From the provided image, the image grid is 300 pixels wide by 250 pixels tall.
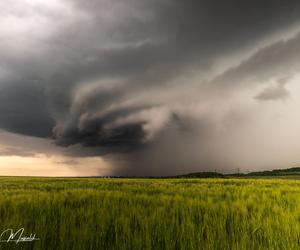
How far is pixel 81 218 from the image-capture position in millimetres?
4645

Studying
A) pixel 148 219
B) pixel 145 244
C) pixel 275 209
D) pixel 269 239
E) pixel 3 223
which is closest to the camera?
pixel 145 244

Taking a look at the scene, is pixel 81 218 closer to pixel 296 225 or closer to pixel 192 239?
pixel 192 239

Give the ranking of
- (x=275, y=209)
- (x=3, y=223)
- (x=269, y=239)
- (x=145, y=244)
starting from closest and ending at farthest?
1. (x=145, y=244)
2. (x=269, y=239)
3. (x=3, y=223)
4. (x=275, y=209)

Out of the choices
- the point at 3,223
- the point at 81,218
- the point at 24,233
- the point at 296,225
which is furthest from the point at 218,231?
the point at 3,223

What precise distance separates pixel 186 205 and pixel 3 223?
131 inches

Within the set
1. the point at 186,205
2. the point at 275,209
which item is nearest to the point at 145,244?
the point at 186,205

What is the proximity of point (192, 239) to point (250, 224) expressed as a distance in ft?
4.22

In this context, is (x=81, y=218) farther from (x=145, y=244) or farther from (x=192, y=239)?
(x=192, y=239)

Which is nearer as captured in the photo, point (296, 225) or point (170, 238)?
point (170, 238)

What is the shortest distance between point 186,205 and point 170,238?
238cm

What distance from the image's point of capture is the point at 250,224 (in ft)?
15.1

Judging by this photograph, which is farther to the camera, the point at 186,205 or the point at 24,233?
the point at 186,205

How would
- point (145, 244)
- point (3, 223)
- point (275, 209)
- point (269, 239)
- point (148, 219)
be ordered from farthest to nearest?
point (275, 209) → point (148, 219) → point (3, 223) → point (269, 239) → point (145, 244)

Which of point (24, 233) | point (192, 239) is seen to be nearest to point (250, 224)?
point (192, 239)
